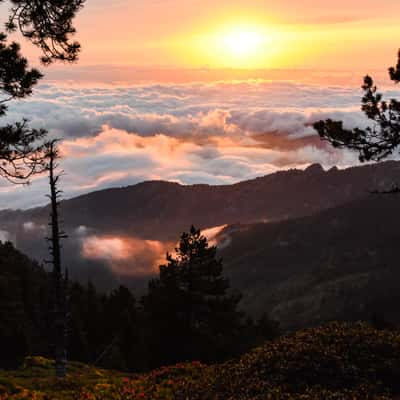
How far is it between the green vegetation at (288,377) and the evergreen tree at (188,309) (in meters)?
13.4

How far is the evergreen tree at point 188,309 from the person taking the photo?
42.3m

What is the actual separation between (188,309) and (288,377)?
70.7 feet

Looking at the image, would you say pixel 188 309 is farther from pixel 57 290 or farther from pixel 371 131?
pixel 371 131

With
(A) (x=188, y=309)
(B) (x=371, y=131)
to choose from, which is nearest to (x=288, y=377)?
(B) (x=371, y=131)

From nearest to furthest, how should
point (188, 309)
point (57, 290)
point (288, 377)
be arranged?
point (288, 377) < point (57, 290) < point (188, 309)

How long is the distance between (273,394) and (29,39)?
593 inches

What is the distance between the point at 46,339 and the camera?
72812 millimetres

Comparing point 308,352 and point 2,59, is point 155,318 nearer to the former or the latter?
point 308,352

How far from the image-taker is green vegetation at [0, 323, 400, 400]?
20156mm

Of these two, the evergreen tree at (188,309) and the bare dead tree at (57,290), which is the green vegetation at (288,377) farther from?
the evergreen tree at (188,309)

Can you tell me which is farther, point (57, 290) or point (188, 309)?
point (188, 309)

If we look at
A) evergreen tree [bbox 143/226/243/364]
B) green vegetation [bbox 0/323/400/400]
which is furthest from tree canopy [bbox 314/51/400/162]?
evergreen tree [bbox 143/226/243/364]

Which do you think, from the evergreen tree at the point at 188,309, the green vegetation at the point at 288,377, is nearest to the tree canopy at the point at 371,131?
the green vegetation at the point at 288,377

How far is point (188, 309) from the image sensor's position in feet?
140
